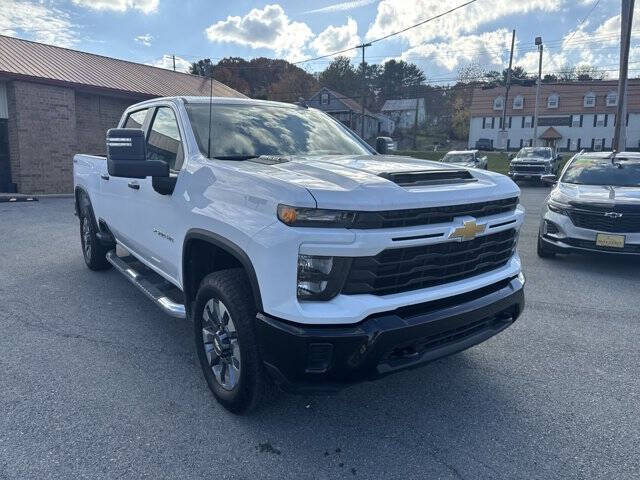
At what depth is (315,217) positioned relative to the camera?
7.83 ft

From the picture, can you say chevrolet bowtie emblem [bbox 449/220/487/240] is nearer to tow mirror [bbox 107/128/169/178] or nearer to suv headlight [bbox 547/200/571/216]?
tow mirror [bbox 107/128/169/178]

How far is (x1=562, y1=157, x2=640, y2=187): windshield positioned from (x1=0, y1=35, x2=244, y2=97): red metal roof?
11.9m

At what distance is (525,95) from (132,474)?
6450 cm

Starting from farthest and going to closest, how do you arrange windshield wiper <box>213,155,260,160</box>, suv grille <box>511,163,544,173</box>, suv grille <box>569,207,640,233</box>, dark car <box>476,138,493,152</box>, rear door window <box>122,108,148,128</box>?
dark car <box>476,138,493,152</box> → suv grille <box>511,163,544,173</box> → suv grille <box>569,207,640,233</box> → rear door window <box>122,108,148,128</box> → windshield wiper <box>213,155,260,160</box>

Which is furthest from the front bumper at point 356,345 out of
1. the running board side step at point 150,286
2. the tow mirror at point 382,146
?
the tow mirror at point 382,146

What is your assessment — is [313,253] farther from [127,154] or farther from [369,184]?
[127,154]

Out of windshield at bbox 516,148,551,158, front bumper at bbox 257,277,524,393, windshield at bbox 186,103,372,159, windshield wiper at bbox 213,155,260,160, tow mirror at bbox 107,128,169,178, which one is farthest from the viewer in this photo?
windshield at bbox 516,148,551,158

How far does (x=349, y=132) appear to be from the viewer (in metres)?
4.68

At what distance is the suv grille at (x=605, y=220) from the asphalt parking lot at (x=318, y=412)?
1884 mm

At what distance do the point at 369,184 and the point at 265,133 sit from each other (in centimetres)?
156

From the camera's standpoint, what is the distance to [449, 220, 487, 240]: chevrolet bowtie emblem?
2697 millimetres

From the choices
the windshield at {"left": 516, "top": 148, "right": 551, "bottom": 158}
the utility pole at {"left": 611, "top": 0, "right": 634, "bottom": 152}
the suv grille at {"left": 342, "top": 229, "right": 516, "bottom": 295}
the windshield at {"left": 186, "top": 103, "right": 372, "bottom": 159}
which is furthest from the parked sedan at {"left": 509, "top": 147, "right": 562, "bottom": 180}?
the suv grille at {"left": 342, "top": 229, "right": 516, "bottom": 295}

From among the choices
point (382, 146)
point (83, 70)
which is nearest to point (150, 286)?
point (382, 146)

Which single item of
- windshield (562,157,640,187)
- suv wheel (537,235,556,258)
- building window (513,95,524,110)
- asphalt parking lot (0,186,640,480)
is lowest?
asphalt parking lot (0,186,640,480)
